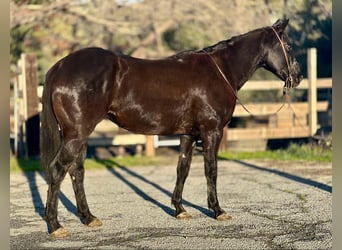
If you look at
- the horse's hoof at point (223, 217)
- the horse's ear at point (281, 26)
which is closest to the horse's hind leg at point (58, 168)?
the horse's hoof at point (223, 217)

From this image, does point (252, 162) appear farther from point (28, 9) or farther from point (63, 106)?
point (28, 9)

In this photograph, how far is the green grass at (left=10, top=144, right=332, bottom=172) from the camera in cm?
1080

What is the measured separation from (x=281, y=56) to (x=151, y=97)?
1.63 m

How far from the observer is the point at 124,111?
18.6 ft

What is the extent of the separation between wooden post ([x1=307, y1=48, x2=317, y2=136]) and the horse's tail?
7861 mm

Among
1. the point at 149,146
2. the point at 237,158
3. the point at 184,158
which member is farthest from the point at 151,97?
the point at 149,146

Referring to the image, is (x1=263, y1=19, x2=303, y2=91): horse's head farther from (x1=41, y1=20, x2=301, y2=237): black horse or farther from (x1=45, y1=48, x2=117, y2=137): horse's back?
(x1=45, y1=48, x2=117, y2=137): horse's back

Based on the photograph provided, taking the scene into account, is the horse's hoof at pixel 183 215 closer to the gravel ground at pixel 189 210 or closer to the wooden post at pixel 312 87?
the gravel ground at pixel 189 210

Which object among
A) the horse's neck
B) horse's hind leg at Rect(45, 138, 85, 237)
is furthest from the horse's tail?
the horse's neck

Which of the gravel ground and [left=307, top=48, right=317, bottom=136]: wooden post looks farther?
[left=307, top=48, right=317, bottom=136]: wooden post

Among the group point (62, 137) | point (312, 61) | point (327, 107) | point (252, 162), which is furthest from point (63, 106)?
point (327, 107)

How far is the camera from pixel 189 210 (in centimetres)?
656

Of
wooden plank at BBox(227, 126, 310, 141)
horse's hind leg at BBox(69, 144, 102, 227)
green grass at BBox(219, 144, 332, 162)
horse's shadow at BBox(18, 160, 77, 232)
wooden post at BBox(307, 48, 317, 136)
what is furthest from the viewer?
wooden post at BBox(307, 48, 317, 136)

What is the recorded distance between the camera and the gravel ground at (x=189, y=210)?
509cm
